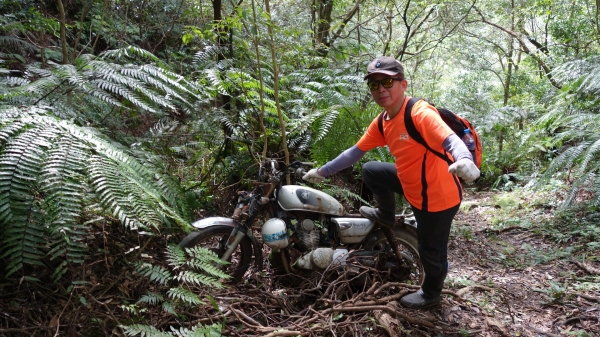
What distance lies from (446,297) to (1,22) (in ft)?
18.0

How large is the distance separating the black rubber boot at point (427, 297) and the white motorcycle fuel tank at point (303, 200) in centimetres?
89

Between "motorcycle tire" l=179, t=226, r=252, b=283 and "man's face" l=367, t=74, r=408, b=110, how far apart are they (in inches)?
56.1

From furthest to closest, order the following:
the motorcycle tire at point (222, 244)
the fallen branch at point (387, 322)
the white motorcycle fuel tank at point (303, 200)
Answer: the white motorcycle fuel tank at point (303, 200) → the motorcycle tire at point (222, 244) → the fallen branch at point (387, 322)

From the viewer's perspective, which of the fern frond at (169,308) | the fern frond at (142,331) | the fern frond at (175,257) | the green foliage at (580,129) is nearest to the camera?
the fern frond at (142,331)

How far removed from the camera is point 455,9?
9297 mm

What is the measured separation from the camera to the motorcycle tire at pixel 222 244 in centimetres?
280

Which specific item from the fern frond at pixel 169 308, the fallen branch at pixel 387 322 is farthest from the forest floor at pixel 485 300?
the fern frond at pixel 169 308

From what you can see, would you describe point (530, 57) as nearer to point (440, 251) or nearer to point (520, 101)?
point (520, 101)

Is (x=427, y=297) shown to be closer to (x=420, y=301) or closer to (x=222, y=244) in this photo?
(x=420, y=301)

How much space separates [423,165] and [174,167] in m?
2.22

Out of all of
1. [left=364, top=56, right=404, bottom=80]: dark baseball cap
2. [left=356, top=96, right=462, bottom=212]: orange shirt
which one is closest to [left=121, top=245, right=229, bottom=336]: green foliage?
[left=356, top=96, right=462, bottom=212]: orange shirt

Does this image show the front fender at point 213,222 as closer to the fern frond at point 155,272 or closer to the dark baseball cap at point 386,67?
the fern frond at point 155,272

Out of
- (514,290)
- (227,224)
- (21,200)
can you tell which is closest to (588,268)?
(514,290)

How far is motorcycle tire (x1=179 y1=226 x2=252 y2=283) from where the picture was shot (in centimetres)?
280
